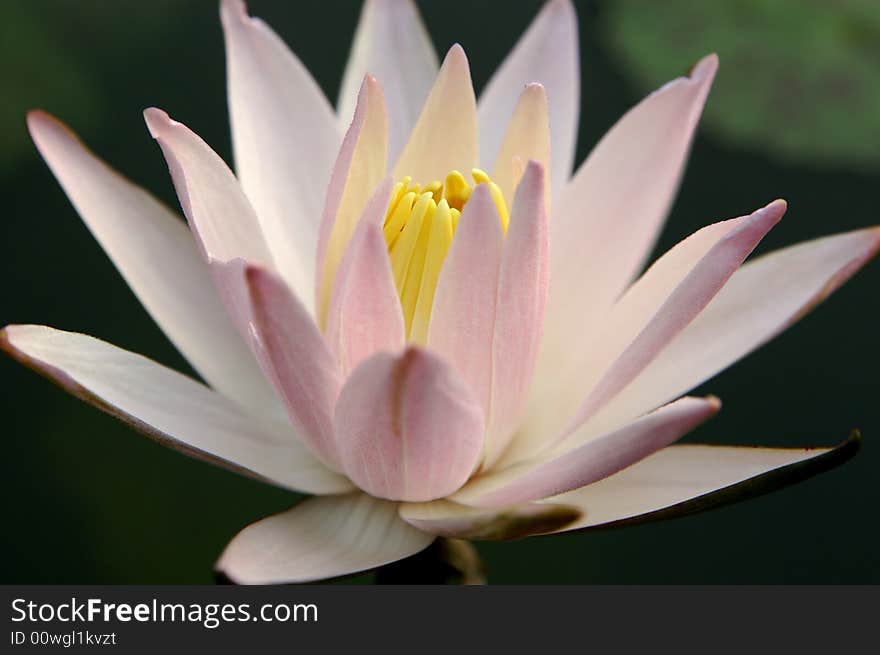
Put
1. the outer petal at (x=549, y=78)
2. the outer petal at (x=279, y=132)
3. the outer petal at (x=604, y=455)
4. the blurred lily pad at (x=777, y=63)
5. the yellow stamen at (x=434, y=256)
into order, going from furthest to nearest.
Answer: the blurred lily pad at (x=777, y=63) → the outer petal at (x=549, y=78) → the outer petal at (x=279, y=132) → the yellow stamen at (x=434, y=256) → the outer petal at (x=604, y=455)

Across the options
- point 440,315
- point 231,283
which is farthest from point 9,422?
point 440,315

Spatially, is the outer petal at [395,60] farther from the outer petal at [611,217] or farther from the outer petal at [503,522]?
the outer petal at [503,522]

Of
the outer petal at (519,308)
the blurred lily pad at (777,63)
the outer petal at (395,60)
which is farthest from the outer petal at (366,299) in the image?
the blurred lily pad at (777,63)

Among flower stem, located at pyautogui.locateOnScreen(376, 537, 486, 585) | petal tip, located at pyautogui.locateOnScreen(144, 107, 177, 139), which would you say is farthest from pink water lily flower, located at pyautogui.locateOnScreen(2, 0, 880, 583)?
flower stem, located at pyautogui.locateOnScreen(376, 537, 486, 585)

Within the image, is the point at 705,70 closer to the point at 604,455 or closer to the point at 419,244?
the point at 419,244

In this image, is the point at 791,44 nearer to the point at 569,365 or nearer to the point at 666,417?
the point at 569,365
